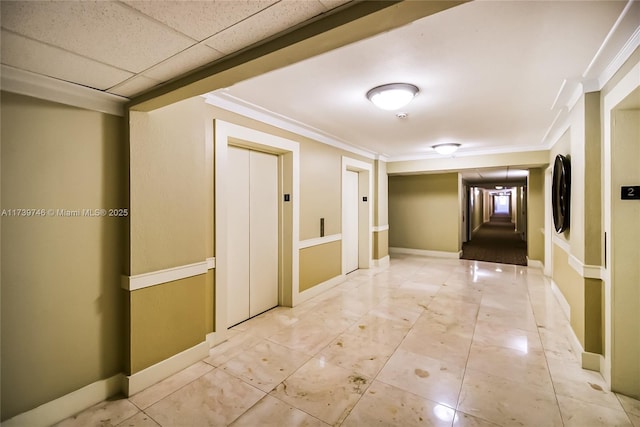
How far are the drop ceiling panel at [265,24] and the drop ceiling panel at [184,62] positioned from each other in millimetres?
80

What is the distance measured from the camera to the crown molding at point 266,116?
2.94 meters

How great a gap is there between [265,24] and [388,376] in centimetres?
262

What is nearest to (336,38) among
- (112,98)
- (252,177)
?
(112,98)

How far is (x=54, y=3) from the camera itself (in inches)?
46.1

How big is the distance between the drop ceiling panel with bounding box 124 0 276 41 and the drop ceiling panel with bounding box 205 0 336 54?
34mm

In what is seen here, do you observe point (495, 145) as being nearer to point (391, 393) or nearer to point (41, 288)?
point (391, 393)

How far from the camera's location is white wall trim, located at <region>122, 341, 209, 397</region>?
220cm

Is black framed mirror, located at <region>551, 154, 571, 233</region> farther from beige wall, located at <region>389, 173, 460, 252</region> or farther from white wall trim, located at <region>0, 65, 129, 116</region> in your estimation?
white wall trim, located at <region>0, 65, 129, 116</region>

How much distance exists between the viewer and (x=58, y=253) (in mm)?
1980

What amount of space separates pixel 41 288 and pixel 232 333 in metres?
1.81

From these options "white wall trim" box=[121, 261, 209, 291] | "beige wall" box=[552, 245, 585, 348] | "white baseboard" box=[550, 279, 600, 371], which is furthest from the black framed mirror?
"white wall trim" box=[121, 261, 209, 291]

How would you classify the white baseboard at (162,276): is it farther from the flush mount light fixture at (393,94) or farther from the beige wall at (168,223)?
the flush mount light fixture at (393,94)

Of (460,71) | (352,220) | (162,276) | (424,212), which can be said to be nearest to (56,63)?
(162,276)

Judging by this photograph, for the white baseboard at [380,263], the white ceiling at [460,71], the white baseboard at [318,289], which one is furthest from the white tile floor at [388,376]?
the white ceiling at [460,71]
